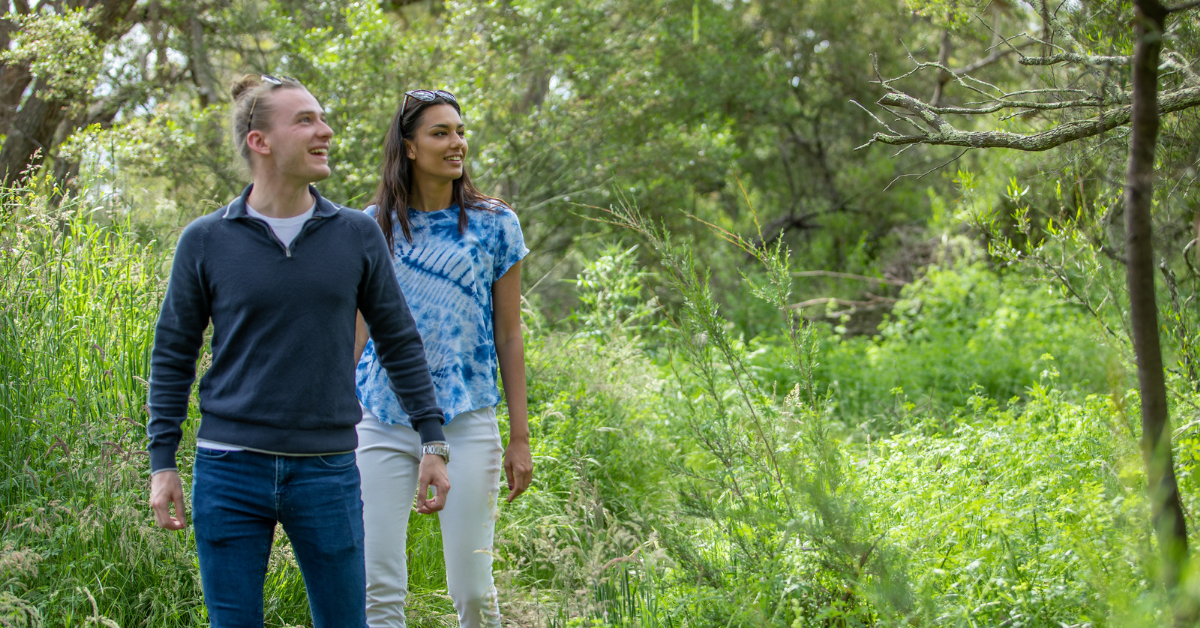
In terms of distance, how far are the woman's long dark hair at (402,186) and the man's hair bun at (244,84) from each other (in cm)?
49

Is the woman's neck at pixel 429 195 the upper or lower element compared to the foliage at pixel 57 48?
lower

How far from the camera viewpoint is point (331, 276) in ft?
6.60

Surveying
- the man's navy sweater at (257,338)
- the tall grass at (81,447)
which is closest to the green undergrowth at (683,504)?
the tall grass at (81,447)

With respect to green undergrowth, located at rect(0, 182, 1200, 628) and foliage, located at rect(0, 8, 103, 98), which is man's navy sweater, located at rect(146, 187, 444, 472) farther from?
foliage, located at rect(0, 8, 103, 98)

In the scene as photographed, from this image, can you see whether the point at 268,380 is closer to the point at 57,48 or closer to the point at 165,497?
the point at 165,497

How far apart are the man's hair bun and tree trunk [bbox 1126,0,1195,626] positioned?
186cm

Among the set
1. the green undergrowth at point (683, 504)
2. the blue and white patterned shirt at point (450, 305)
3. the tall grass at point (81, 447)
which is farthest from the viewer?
the tall grass at point (81, 447)

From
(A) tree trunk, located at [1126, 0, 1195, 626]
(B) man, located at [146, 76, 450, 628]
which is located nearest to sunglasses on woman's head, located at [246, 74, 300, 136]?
(B) man, located at [146, 76, 450, 628]

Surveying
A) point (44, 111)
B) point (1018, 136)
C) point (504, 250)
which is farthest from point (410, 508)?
point (44, 111)

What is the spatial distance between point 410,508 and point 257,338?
660 millimetres

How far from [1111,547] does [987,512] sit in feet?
2.58

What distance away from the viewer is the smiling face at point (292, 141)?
2053 millimetres

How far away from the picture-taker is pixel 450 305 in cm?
248

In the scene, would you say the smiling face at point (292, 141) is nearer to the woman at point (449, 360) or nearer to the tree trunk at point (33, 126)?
the woman at point (449, 360)
